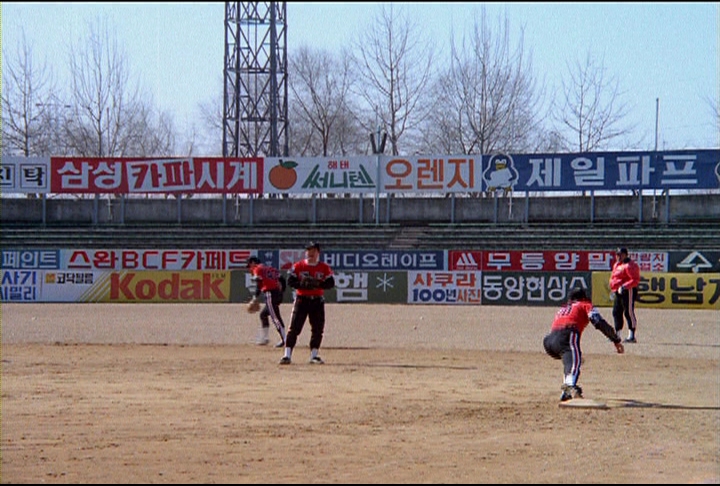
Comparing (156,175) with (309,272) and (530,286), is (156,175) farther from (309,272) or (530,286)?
(309,272)

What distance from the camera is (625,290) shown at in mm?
20562

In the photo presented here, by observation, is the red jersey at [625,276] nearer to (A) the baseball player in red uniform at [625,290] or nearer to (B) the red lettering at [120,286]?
(A) the baseball player in red uniform at [625,290]

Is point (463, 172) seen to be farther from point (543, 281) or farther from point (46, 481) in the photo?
point (46, 481)

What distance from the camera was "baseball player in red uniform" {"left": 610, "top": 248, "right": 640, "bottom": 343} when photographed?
20562mm

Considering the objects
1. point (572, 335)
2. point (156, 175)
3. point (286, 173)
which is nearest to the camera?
point (572, 335)

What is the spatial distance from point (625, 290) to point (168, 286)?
712 inches

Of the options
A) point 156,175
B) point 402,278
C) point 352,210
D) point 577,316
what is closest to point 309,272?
point 577,316

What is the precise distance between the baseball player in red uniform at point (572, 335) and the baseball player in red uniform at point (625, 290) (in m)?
7.61

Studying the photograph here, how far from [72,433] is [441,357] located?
9071 millimetres

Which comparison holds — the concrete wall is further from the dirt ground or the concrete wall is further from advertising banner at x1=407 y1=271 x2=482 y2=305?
the dirt ground

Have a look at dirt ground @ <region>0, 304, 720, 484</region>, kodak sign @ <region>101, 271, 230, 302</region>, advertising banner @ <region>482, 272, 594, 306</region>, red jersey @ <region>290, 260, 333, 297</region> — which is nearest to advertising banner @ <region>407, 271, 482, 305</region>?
advertising banner @ <region>482, 272, 594, 306</region>

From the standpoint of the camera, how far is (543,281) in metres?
32.4

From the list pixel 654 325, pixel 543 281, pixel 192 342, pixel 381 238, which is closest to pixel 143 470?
pixel 192 342

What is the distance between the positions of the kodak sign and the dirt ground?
11330mm
